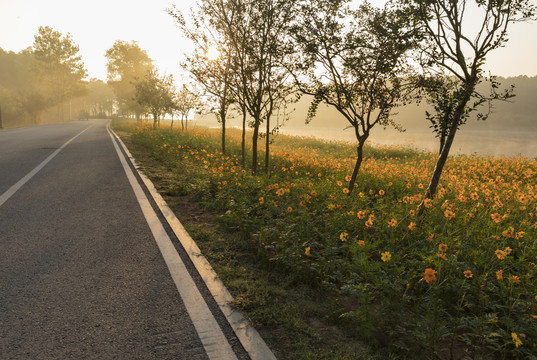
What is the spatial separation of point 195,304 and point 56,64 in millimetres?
67192

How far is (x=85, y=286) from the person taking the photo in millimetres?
2859

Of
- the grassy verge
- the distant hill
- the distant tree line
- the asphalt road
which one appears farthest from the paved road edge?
the distant hill

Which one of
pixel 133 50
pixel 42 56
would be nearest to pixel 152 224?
pixel 133 50

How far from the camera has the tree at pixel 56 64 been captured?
51781 millimetres

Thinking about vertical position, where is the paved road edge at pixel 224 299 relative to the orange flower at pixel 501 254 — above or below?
below

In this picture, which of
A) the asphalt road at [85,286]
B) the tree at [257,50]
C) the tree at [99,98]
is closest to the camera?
the asphalt road at [85,286]

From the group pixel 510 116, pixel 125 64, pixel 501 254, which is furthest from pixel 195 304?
pixel 510 116

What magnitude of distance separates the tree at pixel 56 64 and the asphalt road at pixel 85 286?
2261 inches

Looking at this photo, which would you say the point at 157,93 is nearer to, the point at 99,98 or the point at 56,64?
the point at 56,64

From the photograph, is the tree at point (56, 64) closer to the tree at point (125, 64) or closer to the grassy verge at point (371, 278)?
the tree at point (125, 64)

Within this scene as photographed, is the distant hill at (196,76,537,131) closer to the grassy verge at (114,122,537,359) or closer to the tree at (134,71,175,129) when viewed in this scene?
the tree at (134,71,175,129)

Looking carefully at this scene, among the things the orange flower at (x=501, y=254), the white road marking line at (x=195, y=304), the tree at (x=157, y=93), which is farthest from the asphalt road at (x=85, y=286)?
the tree at (x=157, y=93)

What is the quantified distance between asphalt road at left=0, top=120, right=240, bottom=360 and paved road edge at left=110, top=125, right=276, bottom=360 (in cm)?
33

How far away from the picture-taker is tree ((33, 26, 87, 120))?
51781 millimetres
